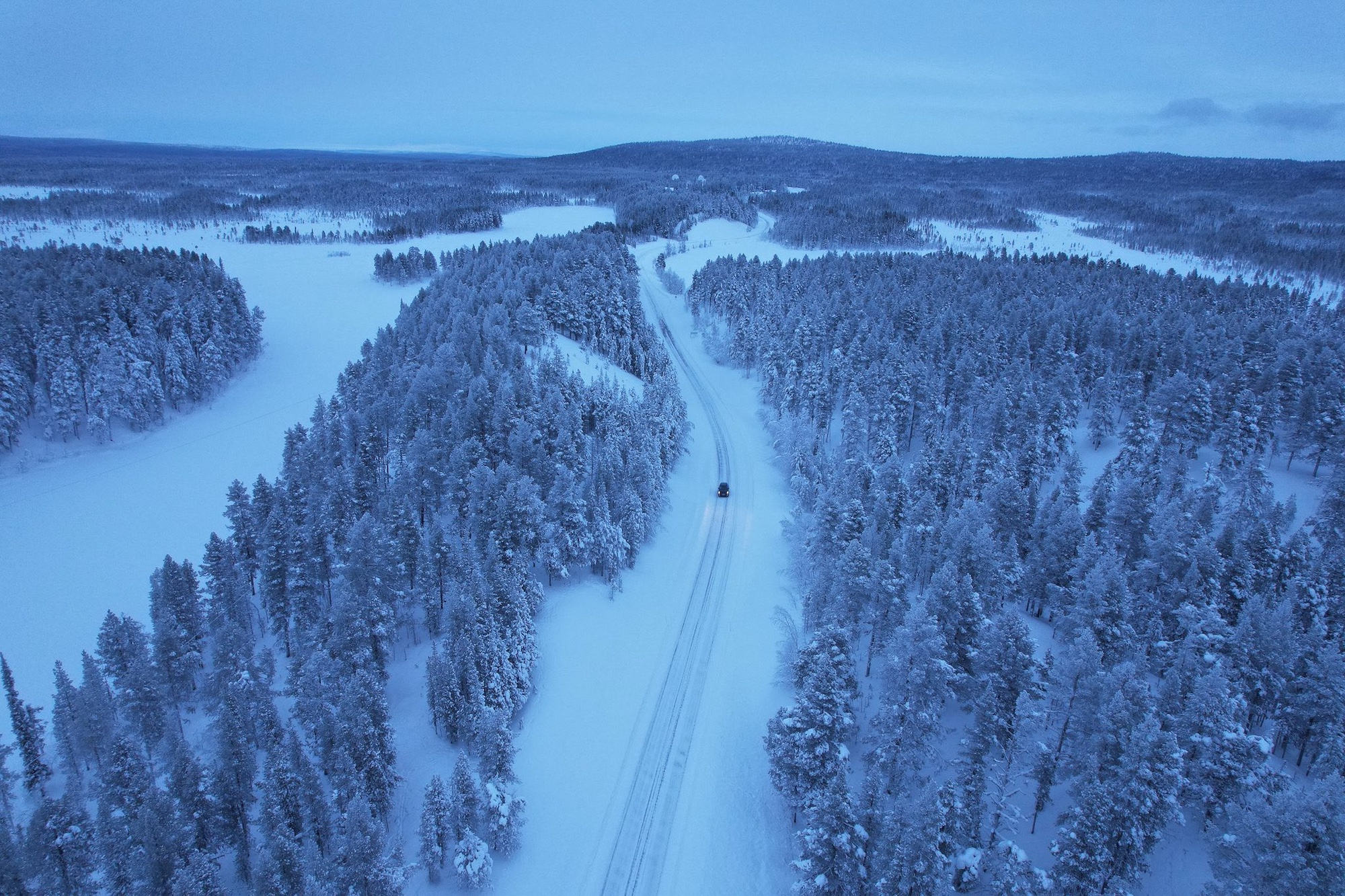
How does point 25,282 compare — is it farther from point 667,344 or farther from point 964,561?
point 964,561

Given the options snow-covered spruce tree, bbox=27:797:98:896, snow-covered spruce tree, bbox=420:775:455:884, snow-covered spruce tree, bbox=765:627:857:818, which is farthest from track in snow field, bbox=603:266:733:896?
snow-covered spruce tree, bbox=27:797:98:896

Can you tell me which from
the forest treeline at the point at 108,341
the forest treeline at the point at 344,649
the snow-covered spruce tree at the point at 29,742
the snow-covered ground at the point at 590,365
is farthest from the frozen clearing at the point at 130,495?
the snow-covered ground at the point at 590,365

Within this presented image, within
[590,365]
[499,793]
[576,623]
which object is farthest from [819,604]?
[590,365]

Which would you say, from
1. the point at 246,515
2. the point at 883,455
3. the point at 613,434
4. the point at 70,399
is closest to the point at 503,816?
the point at 246,515

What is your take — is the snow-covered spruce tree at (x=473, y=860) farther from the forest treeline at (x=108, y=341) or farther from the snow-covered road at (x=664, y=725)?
the forest treeline at (x=108, y=341)

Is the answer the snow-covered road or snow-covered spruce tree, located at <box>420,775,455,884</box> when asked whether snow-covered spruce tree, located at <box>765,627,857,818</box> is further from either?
snow-covered spruce tree, located at <box>420,775,455,884</box>
